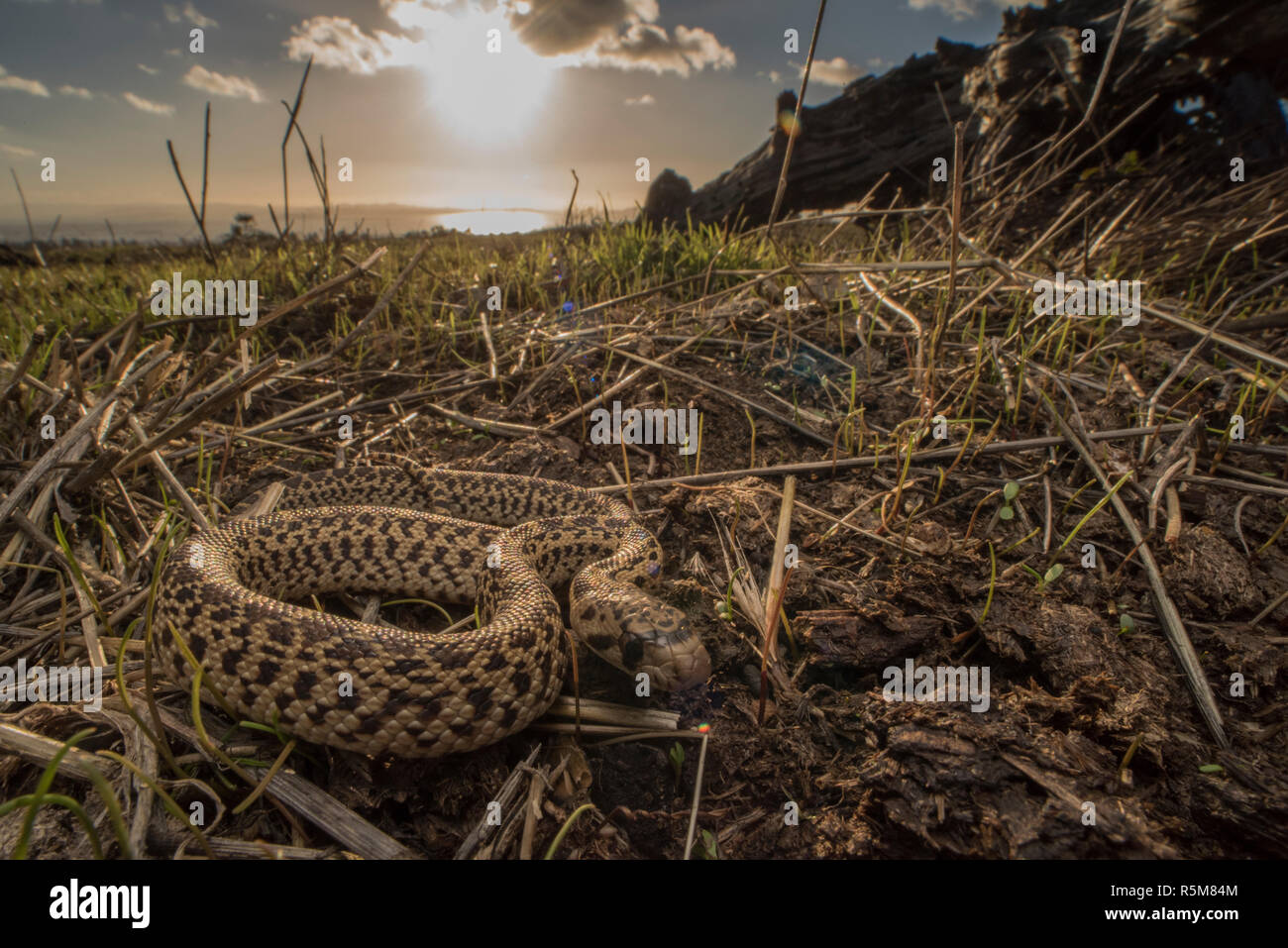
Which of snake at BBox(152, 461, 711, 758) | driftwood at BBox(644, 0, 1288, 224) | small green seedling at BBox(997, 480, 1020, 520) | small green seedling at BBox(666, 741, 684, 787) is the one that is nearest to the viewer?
small green seedling at BBox(666, 741, 684, 787)

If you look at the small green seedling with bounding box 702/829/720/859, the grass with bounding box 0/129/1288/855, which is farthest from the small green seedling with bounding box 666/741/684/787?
the small green seedling with bounding box 702/829/720/859

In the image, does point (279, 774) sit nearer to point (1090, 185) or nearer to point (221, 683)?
point (221, 683)

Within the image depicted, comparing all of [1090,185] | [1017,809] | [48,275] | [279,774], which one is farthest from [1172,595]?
[48,275]

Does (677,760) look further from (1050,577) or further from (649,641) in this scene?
(1050,577)

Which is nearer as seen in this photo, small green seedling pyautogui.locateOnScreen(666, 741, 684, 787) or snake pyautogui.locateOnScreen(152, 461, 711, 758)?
small green seedling pyautogui.locateOnScreen(666, 741, 684, 787)

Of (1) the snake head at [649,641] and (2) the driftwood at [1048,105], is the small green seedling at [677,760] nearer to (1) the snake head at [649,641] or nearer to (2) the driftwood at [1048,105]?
(1) the snake head at [649,641]

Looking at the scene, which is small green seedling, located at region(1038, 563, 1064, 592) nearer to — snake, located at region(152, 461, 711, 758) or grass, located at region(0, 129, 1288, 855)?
grass, located at region(0, 129, 1288, 855)

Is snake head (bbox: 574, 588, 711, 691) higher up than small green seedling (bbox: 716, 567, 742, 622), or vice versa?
small green seedling (bbox: 716, 567, 742, 622)
